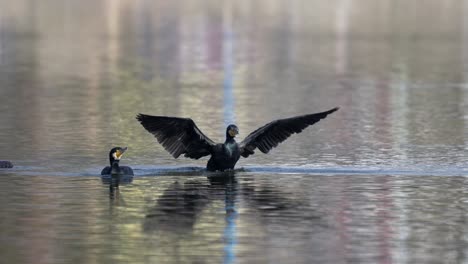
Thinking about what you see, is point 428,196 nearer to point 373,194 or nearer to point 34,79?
point 373,194

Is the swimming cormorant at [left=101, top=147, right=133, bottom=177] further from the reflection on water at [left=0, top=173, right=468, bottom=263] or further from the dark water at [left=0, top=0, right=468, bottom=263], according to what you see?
the dark water at [left=0, top=0, right=468, bottom=263]

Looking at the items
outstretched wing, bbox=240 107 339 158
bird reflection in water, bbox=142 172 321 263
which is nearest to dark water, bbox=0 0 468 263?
bird reflection in water, bbox=142 172 321 263

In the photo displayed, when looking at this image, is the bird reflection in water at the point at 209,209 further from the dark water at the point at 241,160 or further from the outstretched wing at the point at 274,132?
the outstretched wing at the point at 274,132

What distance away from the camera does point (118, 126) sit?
31.9m

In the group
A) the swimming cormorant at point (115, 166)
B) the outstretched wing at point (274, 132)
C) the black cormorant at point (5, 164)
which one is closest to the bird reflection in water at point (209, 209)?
the outstretched wing at point (274, 132)

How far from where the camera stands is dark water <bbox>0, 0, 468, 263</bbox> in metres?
17.9

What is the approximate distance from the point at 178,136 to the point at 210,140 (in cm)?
51

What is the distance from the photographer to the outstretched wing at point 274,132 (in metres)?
25.0

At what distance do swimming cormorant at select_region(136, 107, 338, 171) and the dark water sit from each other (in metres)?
0.36

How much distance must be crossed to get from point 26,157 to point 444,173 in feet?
22.5

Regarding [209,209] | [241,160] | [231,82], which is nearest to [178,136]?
[241,160]

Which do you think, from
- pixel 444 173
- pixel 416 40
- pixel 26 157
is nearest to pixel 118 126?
pixel 26 157

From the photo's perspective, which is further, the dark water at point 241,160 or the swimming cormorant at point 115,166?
the swimming cormorant at point 115,166

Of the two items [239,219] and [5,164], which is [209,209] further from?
[5,164]
